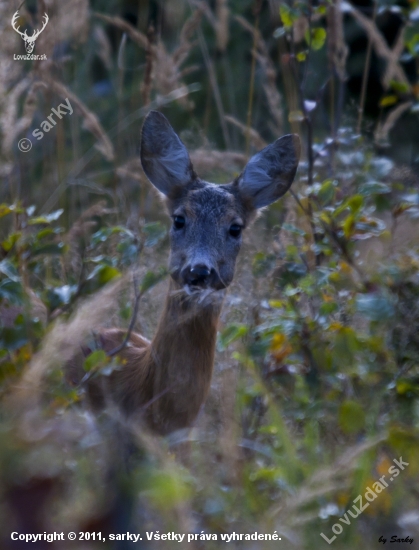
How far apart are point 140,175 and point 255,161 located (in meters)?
1.04

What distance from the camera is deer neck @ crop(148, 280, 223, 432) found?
373 cm

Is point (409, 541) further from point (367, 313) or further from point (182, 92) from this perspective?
point (182, 92)

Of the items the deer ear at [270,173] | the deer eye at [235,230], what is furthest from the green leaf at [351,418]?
the deer ear at [270,173]

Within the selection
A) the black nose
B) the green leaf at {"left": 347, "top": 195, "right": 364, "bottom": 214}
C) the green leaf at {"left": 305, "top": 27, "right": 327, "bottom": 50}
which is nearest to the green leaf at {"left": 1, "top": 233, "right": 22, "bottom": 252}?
the black nose

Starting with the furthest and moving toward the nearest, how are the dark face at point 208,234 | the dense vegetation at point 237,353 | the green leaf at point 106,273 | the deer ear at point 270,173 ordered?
the deer ear at point 270,173 → the dark face at point 208,234 → the green leaf at point 106,273 → the dense vegetation at point 237,353

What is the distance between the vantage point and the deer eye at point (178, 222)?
4.26 metres

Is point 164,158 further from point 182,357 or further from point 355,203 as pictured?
point 355,203

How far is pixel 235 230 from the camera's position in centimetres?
435

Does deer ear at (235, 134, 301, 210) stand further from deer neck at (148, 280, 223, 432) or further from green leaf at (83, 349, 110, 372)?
green leaf at (83, 349, 110, 372)

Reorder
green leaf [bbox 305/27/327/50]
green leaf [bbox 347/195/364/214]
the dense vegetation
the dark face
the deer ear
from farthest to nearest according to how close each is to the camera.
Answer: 1. the deer ear
2. green leaf [bbox 305/27/327/50]
3. the dark face
4. green leaf [bbox 347/195/364/214]
5. the dense vegetation

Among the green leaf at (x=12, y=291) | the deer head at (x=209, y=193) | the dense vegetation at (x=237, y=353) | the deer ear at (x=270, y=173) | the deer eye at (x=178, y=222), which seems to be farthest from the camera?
the deer ear at (x=270, y=173)

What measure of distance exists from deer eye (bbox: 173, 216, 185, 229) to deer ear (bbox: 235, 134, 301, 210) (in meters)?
0.47

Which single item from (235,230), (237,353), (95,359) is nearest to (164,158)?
(235,230)

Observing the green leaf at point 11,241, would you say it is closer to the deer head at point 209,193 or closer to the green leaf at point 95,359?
the green leaf at point 95,359
